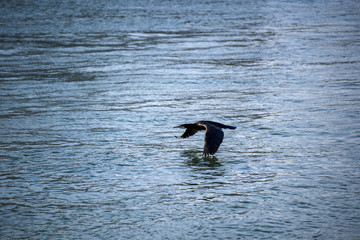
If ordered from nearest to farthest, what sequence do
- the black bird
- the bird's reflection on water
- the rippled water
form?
1. the rippled water
2. the black bird
3. the bird's reflection on water

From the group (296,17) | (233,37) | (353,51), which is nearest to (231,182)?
(353,51)

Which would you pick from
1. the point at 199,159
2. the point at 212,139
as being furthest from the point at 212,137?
the point at 199,159

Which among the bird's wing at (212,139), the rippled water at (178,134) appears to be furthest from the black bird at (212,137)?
the rippled water at (178,134)

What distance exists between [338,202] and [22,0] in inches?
1233

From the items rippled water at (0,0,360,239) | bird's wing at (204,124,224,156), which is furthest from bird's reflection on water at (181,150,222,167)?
bird's wing at (204,124,224,156)

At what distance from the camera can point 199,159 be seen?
873cm

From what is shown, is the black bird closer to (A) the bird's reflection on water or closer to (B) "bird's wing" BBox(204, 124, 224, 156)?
(B) "bird's wing" BBox(204, 124, 224, 156)

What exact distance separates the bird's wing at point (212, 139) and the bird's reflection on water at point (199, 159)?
0.35 meters

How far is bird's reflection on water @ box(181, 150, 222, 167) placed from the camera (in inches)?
333

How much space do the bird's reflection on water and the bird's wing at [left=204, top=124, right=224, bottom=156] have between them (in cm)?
35

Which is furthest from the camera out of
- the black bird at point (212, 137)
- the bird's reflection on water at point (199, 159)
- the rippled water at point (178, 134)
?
the bird's reflection on water at point (199, 159)

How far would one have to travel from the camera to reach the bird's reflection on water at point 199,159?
8.47 m

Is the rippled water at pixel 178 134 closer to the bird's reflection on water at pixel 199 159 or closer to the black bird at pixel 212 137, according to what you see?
the bird's reflection on water at pixel 199 159

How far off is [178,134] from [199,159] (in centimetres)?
141
